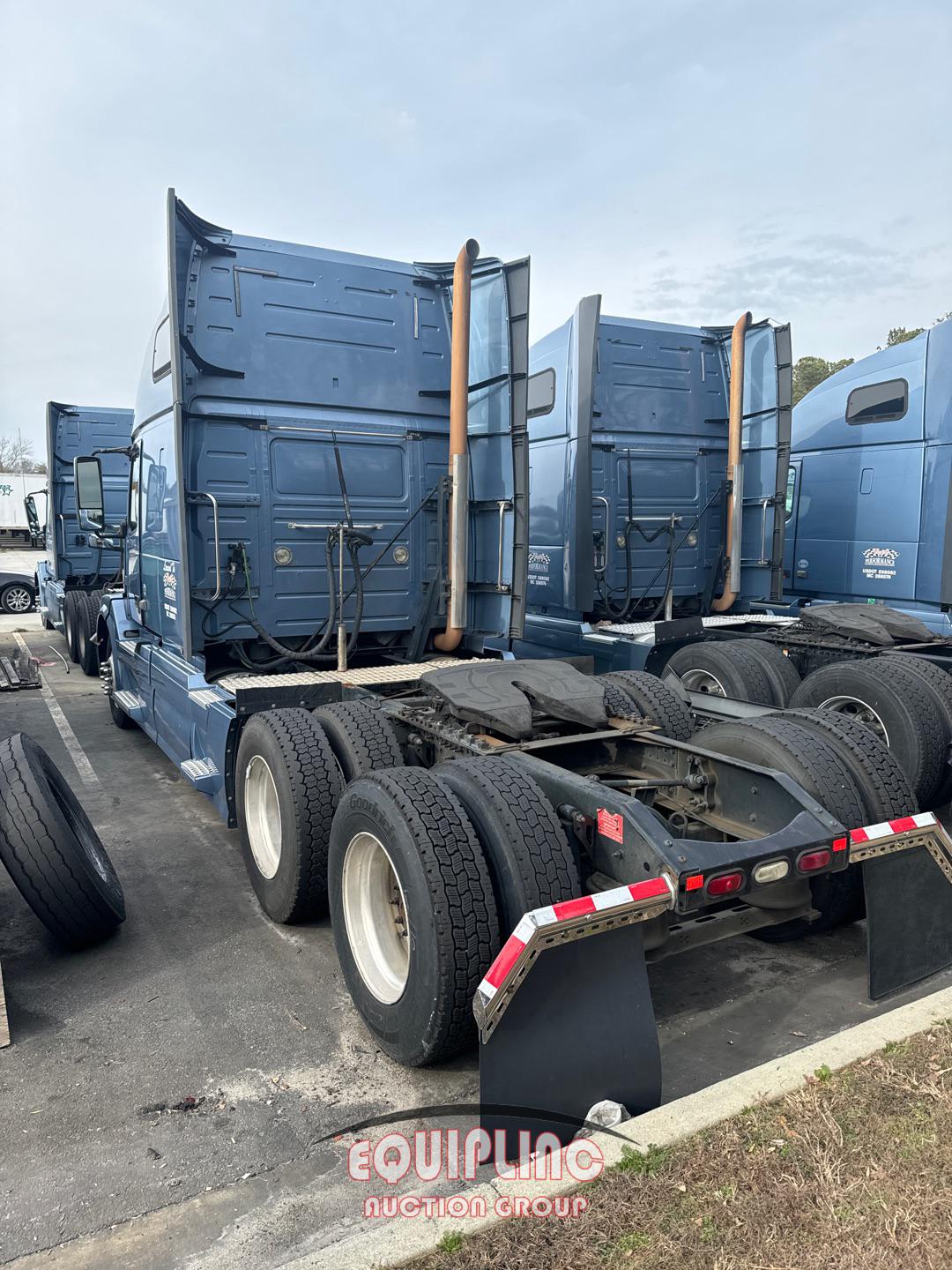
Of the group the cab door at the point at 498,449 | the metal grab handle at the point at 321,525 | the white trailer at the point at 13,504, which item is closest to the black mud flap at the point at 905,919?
the cab door at the point at 498,449

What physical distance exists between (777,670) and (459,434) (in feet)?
9.85

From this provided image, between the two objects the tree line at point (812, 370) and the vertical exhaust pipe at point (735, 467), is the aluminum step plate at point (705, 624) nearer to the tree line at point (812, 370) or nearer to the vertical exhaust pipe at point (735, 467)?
the vertical exhaust pipe at point (735, 467)

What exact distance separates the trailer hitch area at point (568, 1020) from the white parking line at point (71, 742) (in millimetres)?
5094

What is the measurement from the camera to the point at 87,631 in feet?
38.5

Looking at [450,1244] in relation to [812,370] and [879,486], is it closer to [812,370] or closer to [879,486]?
[879,486]

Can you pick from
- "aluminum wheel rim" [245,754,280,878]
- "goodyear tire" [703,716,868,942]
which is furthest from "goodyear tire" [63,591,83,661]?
"goodyear tire" [703,716,868,942]

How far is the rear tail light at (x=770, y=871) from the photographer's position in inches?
112

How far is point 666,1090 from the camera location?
118 inches

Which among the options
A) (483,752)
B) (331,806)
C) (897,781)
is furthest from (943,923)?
(331,806)

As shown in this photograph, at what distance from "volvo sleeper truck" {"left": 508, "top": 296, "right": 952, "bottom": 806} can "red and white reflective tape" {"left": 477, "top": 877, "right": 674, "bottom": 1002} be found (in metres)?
4.51

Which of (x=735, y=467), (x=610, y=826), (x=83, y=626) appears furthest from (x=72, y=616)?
(x=610, y=826)

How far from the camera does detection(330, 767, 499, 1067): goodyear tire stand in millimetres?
2809

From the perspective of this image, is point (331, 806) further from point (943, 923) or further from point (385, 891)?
point (943, 923)

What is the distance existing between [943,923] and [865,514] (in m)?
5.44
